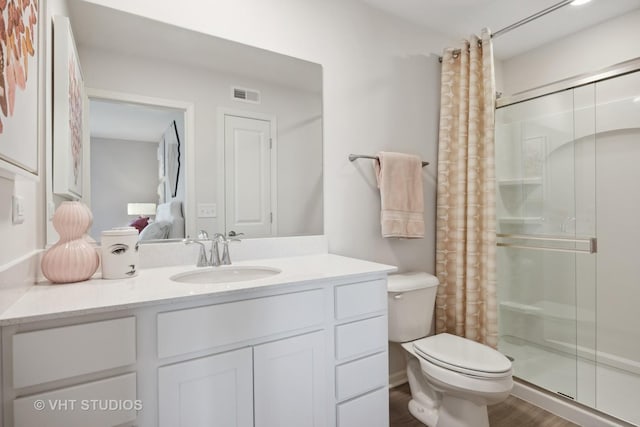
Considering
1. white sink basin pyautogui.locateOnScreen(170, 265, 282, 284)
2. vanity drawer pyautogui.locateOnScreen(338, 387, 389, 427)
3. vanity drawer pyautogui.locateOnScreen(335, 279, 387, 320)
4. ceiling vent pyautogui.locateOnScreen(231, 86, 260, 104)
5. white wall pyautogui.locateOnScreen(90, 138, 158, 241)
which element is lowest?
vanity drawer pyautogui.locateOnScreen(338, 387, 389, 427)

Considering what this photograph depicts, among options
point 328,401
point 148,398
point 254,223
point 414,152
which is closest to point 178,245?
point 254,223

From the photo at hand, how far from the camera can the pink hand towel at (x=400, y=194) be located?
193 centimetres

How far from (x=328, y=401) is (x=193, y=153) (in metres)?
1.18

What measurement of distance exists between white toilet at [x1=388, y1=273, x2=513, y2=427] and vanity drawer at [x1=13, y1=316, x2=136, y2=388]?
1.25m

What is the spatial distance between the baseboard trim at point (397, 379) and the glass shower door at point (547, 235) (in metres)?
0.70

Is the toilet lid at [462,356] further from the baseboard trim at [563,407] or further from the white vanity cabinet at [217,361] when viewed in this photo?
the baseboard trim at [563,407]

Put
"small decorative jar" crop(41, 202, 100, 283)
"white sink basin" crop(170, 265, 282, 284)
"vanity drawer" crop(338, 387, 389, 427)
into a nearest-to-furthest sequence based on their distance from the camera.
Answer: "small decorative jar" crop(41, 202, 100, 283) → "vanity drawer" crop(338, 387, 389, 427) → "white sink basin" crop(170, 265, 282, 284)

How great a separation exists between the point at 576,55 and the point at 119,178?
3.01 m

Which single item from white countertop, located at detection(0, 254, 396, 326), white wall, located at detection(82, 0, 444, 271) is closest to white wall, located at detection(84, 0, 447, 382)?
white wall, located at detection(82, 0, 444, 271)

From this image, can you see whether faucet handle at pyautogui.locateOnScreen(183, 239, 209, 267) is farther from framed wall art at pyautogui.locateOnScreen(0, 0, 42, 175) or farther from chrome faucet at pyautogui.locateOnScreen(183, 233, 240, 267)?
framed wall art at pyautogui.locateOnScreen(0, 0, 42, 175)

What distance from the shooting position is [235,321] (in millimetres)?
1022

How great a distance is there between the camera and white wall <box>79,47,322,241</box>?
1342 millimetres

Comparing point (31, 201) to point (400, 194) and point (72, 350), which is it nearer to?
point (72, 350)

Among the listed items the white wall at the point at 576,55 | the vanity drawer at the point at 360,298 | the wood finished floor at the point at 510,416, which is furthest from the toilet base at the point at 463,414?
the white wall at the point at 576,55
